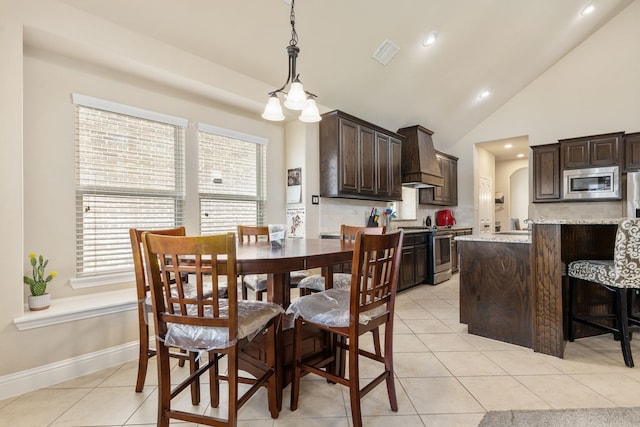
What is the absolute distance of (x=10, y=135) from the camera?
193 centimetres

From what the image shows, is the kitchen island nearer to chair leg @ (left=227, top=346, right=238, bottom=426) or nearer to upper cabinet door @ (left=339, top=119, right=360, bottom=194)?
upper cabinet door @ (left=339, top=119, right=360, bottom=194)

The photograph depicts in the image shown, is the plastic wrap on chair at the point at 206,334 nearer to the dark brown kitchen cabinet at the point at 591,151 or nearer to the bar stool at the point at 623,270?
the bar stool at the point at 623,270

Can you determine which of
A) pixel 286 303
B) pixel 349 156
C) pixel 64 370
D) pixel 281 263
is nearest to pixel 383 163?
pixel 349 156

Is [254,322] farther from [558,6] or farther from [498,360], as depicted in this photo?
[558,6]

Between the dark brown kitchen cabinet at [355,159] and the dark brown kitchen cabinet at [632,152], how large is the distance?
3555 millimetres

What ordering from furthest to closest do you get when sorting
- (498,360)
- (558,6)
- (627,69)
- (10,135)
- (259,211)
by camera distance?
(627,69)
(558,6)
(259,211)
(498,360)
(10,135)

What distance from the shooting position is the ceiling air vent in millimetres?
3537

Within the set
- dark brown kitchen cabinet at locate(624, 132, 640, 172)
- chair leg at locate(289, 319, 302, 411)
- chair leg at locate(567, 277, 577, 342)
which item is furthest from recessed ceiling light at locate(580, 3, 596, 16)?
chair leg at locate(289, 319, 302, 411)

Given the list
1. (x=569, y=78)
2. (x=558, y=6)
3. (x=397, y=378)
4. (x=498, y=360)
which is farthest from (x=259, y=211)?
(x=569, y=78)

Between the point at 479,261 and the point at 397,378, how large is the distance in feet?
4.57

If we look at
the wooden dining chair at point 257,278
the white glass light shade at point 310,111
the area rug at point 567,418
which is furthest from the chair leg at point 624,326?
the white glass light shade at point 310,111

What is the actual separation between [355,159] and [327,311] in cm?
288

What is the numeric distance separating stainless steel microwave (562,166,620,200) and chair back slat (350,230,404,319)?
5.14 m

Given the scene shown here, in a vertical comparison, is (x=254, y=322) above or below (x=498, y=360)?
above
